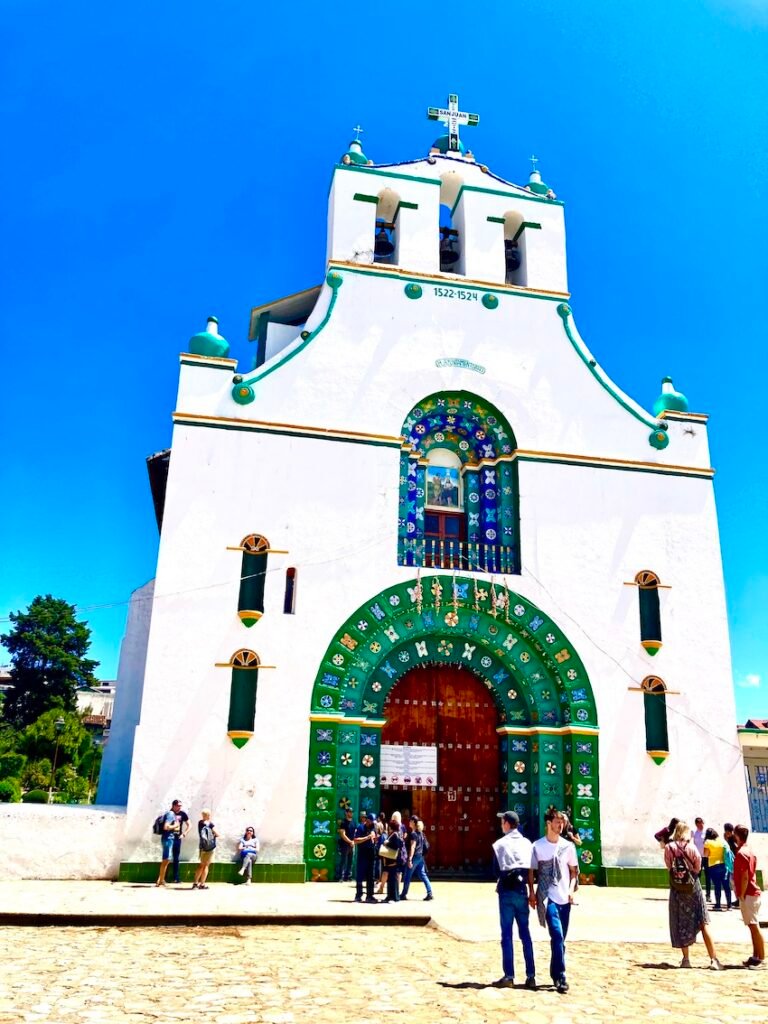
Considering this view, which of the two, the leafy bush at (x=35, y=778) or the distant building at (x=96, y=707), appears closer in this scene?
the leafy bush at (x=35, y=778)

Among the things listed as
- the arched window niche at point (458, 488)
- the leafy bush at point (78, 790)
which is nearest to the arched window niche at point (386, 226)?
the arched window niche at point (458, 488)

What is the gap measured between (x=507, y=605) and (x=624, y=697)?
2785 millimetres

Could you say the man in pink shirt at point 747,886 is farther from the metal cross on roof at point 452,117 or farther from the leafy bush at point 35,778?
the leafy bush at point 35,778

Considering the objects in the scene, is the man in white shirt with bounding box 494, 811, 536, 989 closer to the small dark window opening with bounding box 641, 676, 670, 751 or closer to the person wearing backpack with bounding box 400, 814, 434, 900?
the person wearing backpack with bounding box 400, 814, 434, 900

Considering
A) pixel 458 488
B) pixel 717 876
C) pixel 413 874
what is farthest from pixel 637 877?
→ pixel 458 488

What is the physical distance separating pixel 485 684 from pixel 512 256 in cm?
982

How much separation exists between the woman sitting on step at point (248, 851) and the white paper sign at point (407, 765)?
253cm

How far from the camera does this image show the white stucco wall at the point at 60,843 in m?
14.1

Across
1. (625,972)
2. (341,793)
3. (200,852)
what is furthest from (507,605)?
(625,972)

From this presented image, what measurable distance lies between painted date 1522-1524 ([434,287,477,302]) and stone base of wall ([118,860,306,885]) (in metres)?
11.4

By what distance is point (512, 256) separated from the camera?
20.3 meters

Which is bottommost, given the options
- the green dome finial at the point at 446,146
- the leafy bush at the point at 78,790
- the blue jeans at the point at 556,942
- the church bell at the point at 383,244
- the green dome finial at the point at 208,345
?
the blue jeans at the point at 556,942

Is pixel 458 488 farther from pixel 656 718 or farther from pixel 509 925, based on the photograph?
pixel 509 925

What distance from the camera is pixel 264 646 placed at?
15562 millimetres
